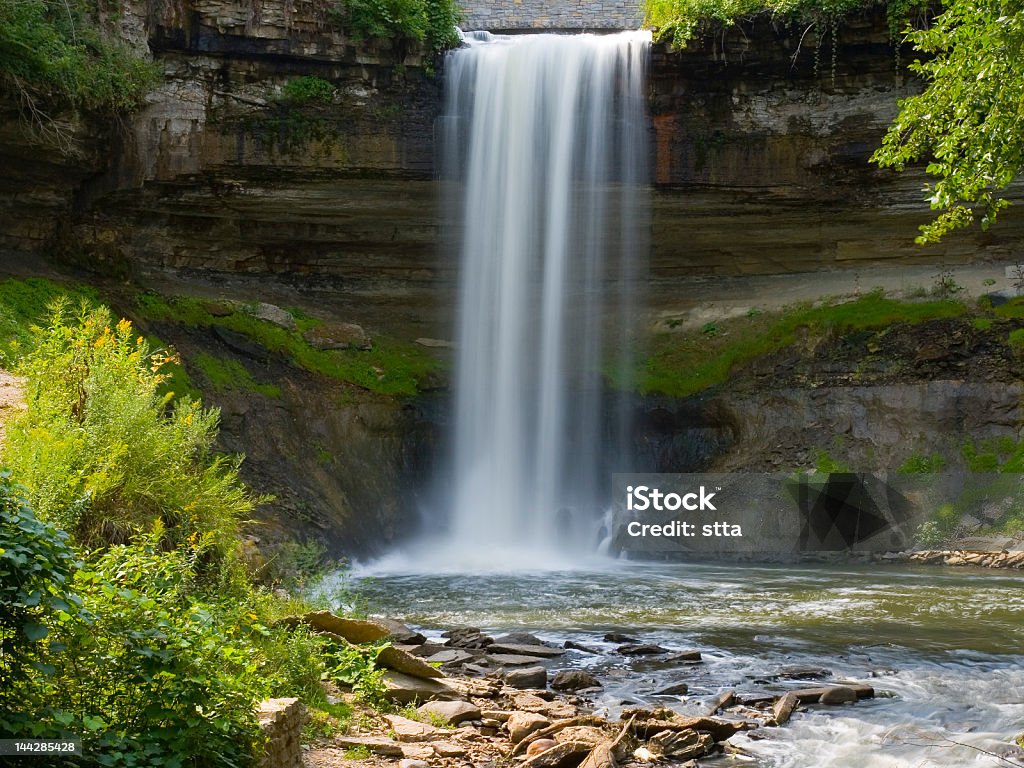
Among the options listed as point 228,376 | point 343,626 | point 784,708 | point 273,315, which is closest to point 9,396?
point 343,626

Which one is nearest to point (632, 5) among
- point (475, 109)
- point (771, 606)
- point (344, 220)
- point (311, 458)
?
point (475, 109)

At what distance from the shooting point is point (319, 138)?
23797 mm

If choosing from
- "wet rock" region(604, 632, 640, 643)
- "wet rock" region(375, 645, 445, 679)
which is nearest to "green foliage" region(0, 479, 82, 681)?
"wet rock" region(375, 645, 445, 679)

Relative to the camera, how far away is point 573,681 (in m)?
9.51

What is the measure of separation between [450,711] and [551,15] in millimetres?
26071

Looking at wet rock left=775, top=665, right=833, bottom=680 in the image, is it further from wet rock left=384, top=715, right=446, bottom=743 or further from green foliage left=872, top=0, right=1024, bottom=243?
green foliage left=872, top=0, right=1024, bottom=243

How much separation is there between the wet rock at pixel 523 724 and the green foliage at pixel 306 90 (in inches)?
751

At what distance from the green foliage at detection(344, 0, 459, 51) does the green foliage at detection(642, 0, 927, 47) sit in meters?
5.46

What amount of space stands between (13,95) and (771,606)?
18.6m

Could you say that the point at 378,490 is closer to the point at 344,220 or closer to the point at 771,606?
the point at 344,220

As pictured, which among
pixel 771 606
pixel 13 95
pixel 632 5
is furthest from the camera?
pixel 632 5

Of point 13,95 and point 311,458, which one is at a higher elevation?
point 13,95

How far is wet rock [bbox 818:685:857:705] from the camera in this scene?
354 inches

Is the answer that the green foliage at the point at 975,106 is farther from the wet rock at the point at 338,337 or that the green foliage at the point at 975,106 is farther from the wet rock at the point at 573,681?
the wet rock at the point at 338,337
